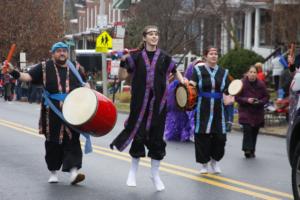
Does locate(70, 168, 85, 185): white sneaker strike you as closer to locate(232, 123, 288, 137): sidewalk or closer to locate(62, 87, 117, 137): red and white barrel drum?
locate(62, 87, 117, 137): red and white barrel drum

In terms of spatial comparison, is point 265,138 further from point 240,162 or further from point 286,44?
point 286,44

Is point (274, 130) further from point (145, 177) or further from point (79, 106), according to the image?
point (79, 106)

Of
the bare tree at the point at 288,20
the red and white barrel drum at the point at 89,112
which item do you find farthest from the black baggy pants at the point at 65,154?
the bare tree at the point at 288,20

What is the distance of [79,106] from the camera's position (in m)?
8.68

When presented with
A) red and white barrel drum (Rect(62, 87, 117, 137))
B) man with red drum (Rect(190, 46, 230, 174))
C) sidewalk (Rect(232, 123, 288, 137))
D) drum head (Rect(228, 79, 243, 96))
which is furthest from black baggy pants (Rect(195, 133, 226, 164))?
sidewalk (Rect(232, 123, 288, 137))

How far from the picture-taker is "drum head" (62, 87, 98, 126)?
338 inches

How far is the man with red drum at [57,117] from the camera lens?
9.11 meters

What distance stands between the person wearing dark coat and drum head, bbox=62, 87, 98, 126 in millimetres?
4462

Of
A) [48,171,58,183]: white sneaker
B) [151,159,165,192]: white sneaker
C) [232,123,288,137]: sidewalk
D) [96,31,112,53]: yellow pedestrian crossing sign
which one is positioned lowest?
[232,123,288,137]: sidewalk

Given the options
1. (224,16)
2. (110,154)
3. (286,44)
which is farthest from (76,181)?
(224,16)

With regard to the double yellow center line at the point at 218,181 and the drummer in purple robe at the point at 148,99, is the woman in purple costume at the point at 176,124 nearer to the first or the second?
the double yellow center line at the point at 218,181

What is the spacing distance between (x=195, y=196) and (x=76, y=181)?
61.2 inches

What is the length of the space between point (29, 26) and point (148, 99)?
41.5m

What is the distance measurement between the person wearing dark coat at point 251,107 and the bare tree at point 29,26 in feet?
121
